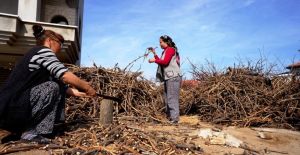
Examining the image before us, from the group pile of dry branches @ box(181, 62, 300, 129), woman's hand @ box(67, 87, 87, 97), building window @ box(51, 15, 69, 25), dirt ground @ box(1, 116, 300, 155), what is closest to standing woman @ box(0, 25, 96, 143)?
woman's hand @ box(67, 87, 87, 97)

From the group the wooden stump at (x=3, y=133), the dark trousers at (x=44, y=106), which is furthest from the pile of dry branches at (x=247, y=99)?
the wooden stump at (x=3, y=133)

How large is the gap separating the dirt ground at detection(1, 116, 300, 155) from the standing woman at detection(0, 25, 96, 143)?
39 centimetres

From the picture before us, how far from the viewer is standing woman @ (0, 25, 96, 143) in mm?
3352

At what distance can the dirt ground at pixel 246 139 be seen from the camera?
4117 mm

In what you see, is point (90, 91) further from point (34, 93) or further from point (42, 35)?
point (42, 35)

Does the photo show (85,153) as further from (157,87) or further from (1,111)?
(157,87)

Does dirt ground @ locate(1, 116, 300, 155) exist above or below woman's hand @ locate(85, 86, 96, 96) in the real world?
below

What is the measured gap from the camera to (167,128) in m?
5.16

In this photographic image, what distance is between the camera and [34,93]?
342 centimetres

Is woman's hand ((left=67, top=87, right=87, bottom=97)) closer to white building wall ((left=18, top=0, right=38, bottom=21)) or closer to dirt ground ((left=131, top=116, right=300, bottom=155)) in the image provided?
dirt ground ((left=131, top=116, right=300, bottom=155))

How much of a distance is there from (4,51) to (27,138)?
7565 mm

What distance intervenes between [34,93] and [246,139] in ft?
10.1

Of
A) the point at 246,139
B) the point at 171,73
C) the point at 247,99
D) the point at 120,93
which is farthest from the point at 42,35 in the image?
the point at 247,99

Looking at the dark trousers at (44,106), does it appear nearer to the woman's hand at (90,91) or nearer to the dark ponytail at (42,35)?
the woman's hand at (90,91)
